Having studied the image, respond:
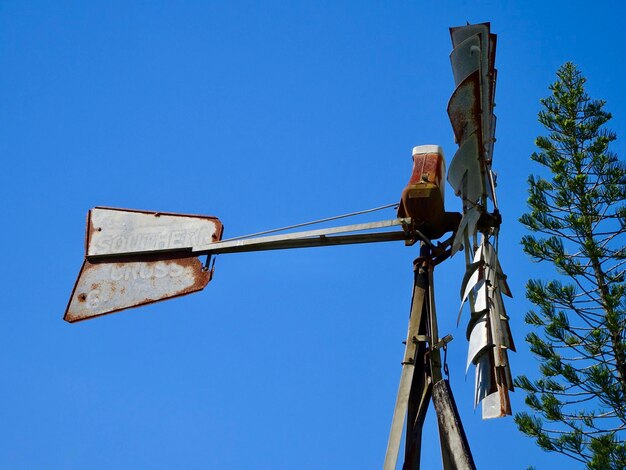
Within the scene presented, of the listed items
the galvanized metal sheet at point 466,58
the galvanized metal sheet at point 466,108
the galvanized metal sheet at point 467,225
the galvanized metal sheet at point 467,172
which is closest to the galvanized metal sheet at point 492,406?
the galvanized metal sheet at point 467,225

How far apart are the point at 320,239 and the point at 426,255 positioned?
1.70 feet

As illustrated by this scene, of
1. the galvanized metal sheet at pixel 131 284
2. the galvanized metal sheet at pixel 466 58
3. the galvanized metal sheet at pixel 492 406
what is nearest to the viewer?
the galvanized metal sheet at pixel 492 406

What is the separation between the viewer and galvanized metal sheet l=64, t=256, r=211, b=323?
4.73m

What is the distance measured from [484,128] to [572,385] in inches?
306

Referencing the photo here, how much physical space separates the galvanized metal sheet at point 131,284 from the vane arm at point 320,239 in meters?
0.21

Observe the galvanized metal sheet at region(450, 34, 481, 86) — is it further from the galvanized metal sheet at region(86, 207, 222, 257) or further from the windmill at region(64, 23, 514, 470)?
the galvanized metal sheet at region(86, 207, 222, 257)

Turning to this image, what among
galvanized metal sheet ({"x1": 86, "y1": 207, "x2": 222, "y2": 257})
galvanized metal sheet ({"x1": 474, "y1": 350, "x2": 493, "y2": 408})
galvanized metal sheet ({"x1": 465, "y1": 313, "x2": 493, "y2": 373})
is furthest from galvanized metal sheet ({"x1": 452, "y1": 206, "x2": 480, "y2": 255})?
galvanized metal sheet ({"x1": 86, "y1": 207, "x2": 222, "y2": 257})

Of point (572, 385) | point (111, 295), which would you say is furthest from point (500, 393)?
point (572, 385)

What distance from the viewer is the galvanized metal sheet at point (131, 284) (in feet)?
15.5

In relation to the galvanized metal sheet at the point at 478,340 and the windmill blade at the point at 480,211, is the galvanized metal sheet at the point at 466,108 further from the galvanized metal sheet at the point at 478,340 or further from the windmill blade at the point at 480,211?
the galvanized metal sheet at the point at 478,340

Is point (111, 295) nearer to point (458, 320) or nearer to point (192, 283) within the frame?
point (192, 283)

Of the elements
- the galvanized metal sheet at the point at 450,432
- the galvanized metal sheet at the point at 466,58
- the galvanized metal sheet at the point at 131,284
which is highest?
the galvanized metal sheet at the point at 466,58

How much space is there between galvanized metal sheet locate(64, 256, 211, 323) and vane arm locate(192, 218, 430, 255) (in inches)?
8.2

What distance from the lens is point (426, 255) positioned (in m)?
4.28
